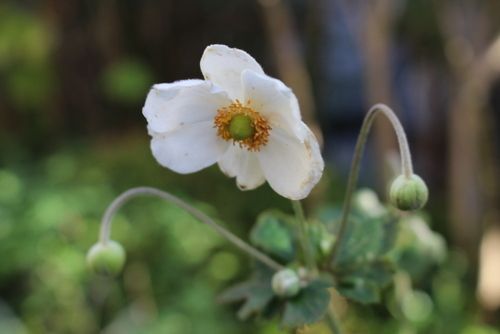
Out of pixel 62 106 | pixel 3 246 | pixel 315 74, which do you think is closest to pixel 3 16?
pixel 62 106

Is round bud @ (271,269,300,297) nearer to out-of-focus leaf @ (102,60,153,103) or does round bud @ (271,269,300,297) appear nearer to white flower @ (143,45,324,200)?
white flower @ (143,45,324,200)

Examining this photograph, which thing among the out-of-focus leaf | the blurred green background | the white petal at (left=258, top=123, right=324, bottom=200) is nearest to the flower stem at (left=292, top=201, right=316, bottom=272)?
the white petal at (left=258, top=123, right=324, bottom=200)

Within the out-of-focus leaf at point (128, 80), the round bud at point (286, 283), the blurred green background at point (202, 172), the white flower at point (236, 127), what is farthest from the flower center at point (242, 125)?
the out-of-focus leaf at point (128, 80)

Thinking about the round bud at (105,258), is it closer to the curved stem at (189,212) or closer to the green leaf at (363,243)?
the curved stem at (189,212)

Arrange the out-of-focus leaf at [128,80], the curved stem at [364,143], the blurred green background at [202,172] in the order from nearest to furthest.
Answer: the curved stem at [364,143], the blurred green background at [202,172], the out-of-focus leaf at [128,80]

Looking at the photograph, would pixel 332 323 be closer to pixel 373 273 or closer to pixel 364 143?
pixel 373 273

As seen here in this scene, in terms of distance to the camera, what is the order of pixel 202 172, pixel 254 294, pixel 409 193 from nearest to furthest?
pixel 409 193 < pixel 254 294 < pixel 202 172

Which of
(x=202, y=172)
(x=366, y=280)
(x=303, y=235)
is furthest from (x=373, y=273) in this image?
(x=202, y=172)
